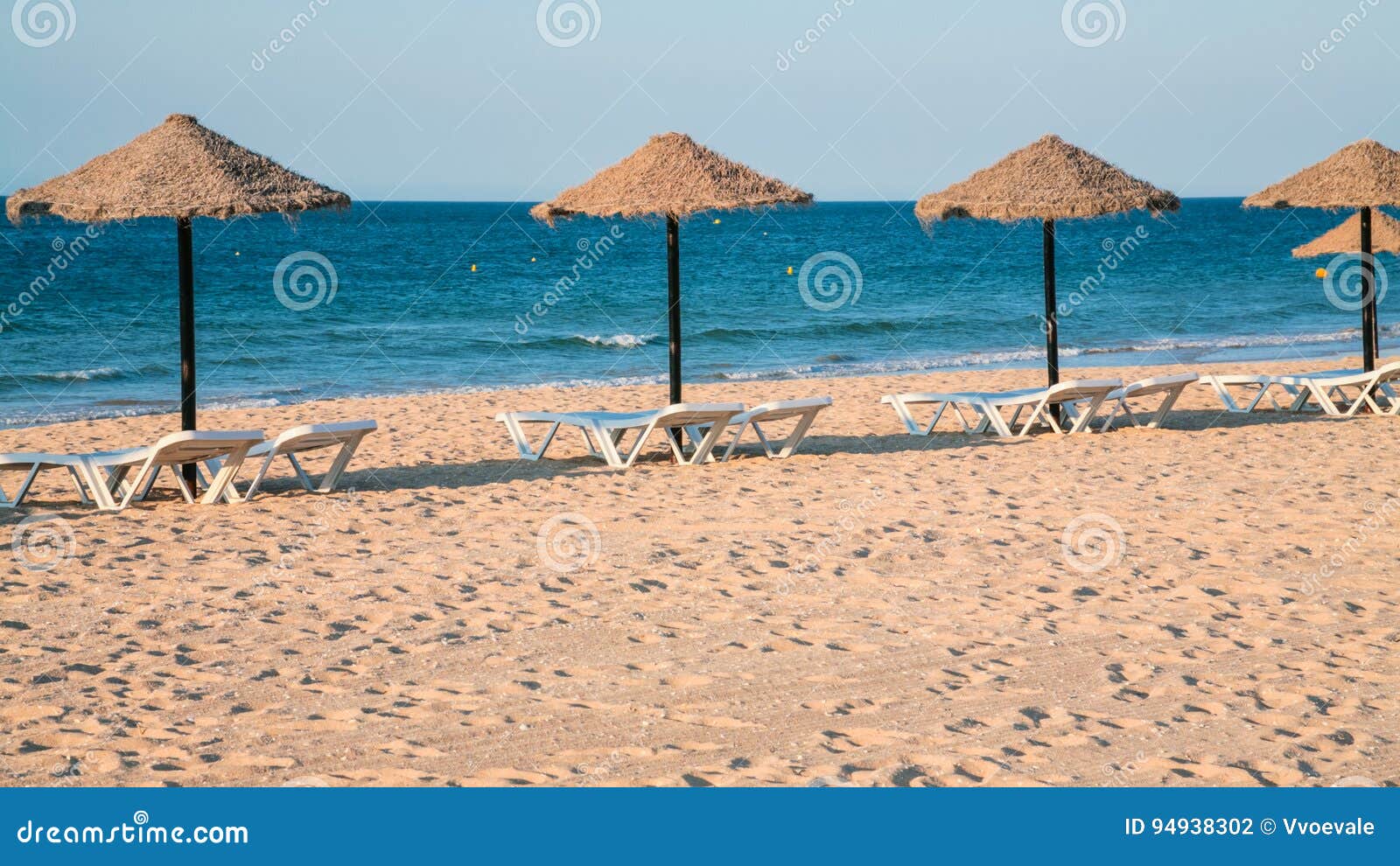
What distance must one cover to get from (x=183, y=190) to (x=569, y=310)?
20.6 m

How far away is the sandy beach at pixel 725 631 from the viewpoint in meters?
3.69

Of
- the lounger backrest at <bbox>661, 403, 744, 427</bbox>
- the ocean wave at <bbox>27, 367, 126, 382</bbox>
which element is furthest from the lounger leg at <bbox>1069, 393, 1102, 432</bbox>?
the ocean wave at <bbox>27, 367, 126, 382</bbox>

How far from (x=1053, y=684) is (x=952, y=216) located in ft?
21.4

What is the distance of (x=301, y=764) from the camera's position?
362 centimetres

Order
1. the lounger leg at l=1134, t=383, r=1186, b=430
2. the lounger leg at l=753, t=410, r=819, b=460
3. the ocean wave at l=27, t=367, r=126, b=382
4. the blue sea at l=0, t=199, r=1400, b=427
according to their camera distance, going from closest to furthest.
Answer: the lounger leg at l=753, t=410, r=819, b=460, the lounger leg at l=1134, t=383, r=1186, b=430, the ocean wave at l=27, t=367, r=126, b=382, the blue sea at l=0, t=199, r=1400, b=427

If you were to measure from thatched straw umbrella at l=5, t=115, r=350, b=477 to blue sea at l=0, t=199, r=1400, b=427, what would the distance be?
292 millimetres

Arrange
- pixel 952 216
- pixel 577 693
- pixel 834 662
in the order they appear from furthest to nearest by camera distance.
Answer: pixel 952 216
pixel 834 662
pixel 577 693

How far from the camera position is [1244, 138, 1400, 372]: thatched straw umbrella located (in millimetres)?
11023

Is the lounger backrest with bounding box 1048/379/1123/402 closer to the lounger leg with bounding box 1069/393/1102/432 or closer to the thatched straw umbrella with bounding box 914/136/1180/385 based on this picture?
the lounger leg with bounding box 1069/393/1102/432

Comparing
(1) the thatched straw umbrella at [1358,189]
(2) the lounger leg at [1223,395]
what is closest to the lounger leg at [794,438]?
(2) the lounger leg at [1223,395]

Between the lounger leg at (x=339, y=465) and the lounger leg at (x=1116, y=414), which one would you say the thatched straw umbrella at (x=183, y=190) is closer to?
the lounger leg at (x=339, y=465)

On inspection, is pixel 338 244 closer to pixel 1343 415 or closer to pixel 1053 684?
pixel 1343 415

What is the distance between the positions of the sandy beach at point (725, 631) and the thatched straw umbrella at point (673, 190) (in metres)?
1.78

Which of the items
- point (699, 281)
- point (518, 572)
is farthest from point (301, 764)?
point (699, 281)
